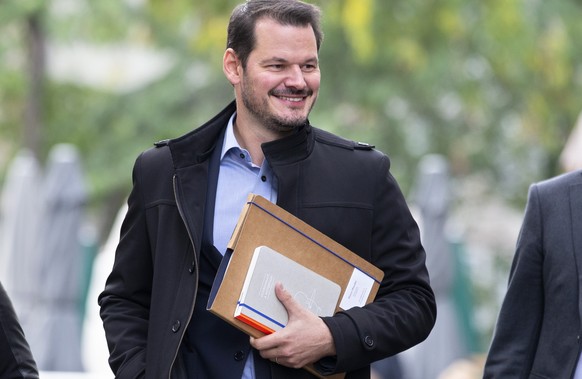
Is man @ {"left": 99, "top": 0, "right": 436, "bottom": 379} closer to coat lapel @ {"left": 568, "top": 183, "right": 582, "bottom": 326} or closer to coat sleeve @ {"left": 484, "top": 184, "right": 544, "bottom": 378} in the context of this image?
coat sleeve @ {"left": 484, "top": 184, "right": 544, "bottom": 378}

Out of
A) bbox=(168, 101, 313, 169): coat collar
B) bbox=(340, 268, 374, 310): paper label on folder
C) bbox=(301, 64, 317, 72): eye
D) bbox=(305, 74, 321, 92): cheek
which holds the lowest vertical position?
bbox=(340, 268, 374, 310): paper label on folder

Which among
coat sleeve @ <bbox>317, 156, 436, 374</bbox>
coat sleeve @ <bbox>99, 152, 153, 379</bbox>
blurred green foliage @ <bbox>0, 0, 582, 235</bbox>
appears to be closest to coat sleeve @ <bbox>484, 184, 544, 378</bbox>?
coat sleeve @ <bbox>317, 156, 436, 374</bbox>

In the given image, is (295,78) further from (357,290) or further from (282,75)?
(357,290)

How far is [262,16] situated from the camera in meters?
3.88

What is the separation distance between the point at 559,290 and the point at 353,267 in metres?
0.67

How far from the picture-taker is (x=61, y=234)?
12.4m

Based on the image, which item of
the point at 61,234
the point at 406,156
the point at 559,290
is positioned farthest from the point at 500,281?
the point at 559,290

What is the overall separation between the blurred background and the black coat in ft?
16.3

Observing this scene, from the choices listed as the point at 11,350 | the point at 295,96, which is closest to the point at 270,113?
the point at 295,96

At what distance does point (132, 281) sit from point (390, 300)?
0.73 meters

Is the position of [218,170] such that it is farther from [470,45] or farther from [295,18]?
[470,45]

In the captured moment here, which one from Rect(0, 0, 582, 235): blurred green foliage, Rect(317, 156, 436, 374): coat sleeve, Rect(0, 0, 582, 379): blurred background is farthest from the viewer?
Rect(0, 0, 582, 235): blurred green foliage

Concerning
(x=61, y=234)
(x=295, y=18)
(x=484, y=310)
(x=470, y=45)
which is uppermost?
(x=470, y=45)

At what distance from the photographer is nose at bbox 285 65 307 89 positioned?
12.3 feet
